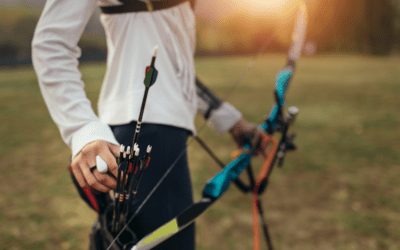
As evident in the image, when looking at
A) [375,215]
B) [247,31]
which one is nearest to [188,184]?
[375,215]

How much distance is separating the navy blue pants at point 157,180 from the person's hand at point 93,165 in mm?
164

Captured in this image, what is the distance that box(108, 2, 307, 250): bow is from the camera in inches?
32.2

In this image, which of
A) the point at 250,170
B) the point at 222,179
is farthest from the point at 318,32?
the point at 222,179

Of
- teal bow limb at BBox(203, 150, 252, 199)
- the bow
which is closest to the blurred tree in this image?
the bow

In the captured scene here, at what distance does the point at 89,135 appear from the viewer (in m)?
0.68

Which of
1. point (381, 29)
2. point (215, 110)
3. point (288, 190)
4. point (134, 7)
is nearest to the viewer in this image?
point (134, 7)

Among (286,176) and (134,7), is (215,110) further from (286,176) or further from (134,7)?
(286,176)

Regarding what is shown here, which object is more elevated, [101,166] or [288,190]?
[101,166]

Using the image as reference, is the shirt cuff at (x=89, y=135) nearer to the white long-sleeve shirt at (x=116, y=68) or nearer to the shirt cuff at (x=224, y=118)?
the white long-sleeve shirt at (x=116, y=68)

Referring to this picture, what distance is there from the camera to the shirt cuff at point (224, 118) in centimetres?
138

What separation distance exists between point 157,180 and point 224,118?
2.00 feet

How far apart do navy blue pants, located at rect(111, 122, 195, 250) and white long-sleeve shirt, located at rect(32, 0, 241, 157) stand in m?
0.03

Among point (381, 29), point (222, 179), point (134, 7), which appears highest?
point (134, 7)

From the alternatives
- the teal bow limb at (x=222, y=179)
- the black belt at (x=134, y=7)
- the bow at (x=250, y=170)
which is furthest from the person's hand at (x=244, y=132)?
the black belt at (x=134, y=7)
